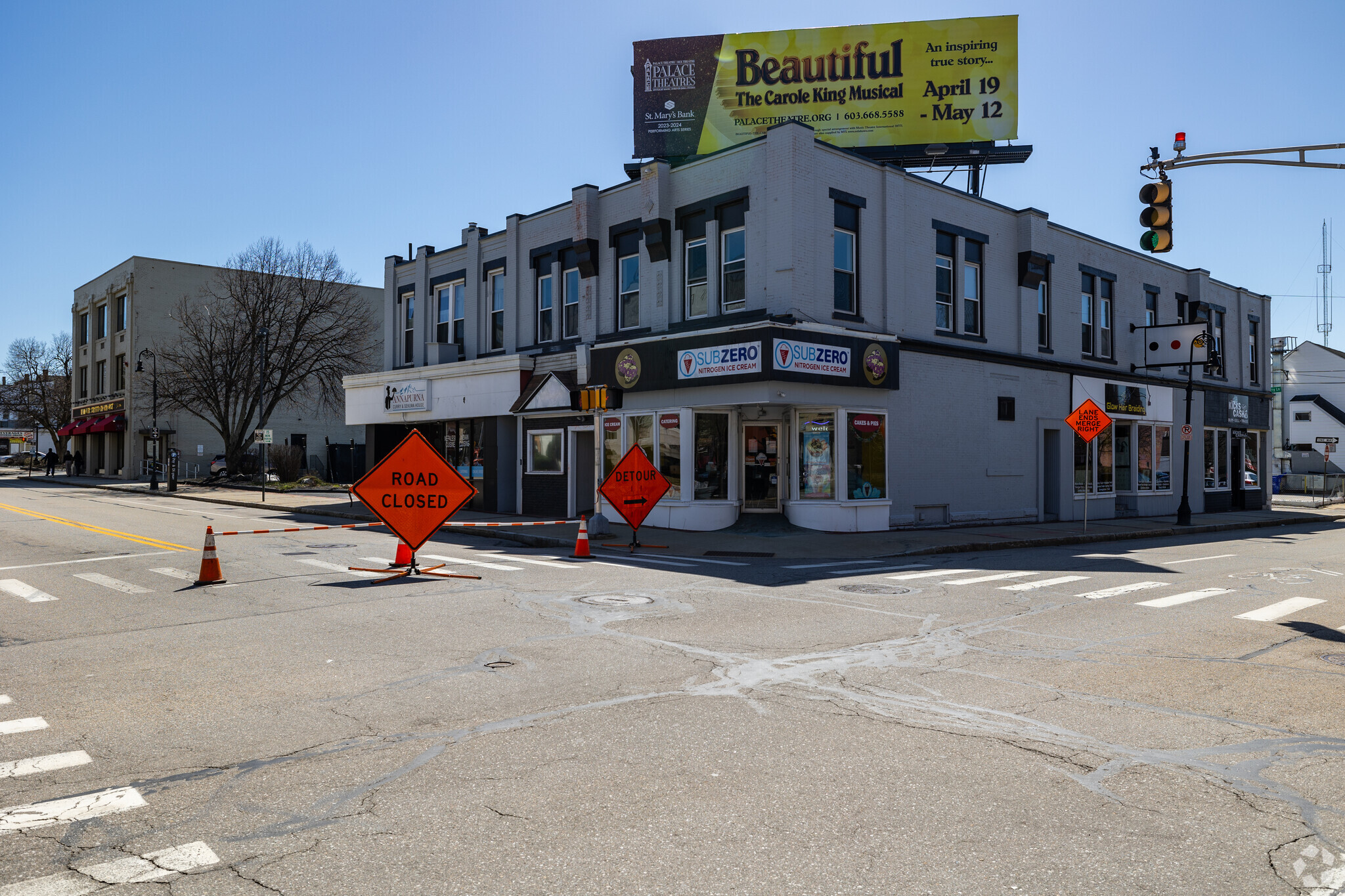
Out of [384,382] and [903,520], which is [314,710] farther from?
[384,382]

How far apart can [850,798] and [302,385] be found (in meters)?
51.8

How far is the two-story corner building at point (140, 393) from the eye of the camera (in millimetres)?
56062

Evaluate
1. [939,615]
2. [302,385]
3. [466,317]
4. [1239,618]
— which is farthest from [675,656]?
[302,385]

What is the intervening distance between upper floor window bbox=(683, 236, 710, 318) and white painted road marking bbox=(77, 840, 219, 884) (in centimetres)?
1870

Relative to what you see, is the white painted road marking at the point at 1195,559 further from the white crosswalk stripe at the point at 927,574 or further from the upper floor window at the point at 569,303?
the upper floor window at the point at 569,303

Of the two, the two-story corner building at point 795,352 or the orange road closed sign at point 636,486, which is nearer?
the orange road closed sign at point 636,486

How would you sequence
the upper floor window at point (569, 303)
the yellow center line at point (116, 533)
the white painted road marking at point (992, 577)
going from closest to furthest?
the white painted road marking at point (992, 577) < the yellow center line at point (116, 533) < the upper floor window at point (569, 303)

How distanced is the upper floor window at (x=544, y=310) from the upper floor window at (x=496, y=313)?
6.60 feet

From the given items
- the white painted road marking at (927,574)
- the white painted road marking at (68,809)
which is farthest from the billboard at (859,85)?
the white painted road marking at (68,809)

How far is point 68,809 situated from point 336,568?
9.85m

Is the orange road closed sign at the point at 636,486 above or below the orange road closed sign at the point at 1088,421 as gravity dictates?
below

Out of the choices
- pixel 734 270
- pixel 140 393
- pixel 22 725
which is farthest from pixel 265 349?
pixel 22 725

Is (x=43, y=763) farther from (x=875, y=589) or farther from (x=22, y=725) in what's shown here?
(x=875, y=589)

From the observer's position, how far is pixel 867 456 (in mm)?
20969
